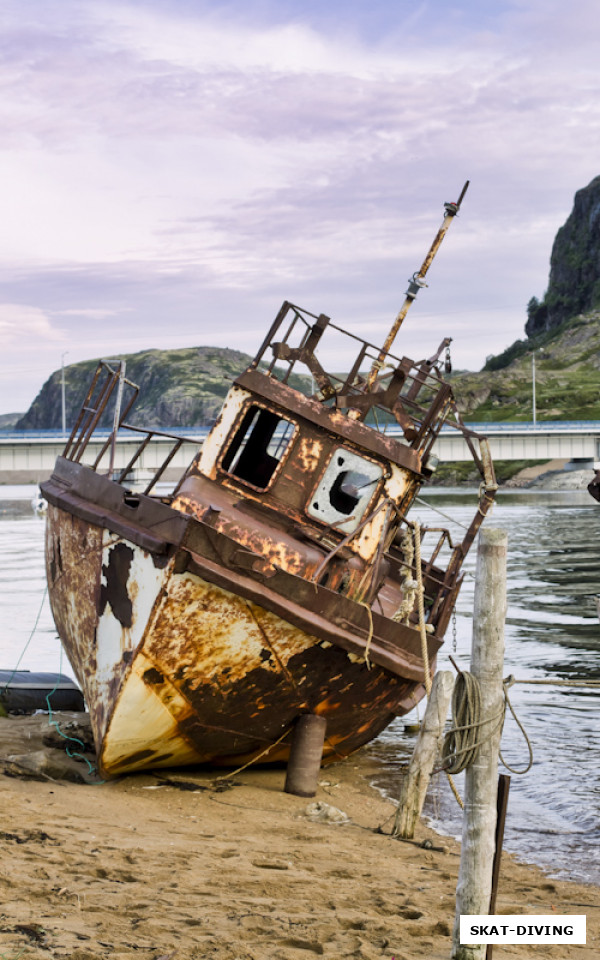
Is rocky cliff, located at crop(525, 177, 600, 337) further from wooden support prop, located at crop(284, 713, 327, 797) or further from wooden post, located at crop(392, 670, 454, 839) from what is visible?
wooden post, located at crop(392, 670, 454, 839)

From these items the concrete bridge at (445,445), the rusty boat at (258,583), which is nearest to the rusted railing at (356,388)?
the rusty boat at (258,583)

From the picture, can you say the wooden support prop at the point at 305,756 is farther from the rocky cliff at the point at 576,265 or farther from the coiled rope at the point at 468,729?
the rocky cliff at the point at 576,265

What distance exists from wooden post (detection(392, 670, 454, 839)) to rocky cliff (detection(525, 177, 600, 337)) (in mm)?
171199

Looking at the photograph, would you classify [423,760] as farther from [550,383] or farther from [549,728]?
[550,383]

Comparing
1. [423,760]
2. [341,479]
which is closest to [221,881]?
[423,760]

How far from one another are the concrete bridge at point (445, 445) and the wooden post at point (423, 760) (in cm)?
4900

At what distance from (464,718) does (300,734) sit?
178 inches

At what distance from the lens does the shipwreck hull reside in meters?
8.35

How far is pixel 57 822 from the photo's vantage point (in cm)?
719

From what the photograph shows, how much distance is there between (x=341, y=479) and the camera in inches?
400

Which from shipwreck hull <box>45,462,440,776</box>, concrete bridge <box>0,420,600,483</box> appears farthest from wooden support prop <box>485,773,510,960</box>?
concrete bridge <box>0,420,600,483</box>

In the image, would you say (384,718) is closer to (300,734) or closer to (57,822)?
(300,734)

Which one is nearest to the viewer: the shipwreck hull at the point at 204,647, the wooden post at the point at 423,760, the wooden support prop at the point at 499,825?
the wooden support prop at the point at 499,825

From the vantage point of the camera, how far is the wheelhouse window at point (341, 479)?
10.0m
